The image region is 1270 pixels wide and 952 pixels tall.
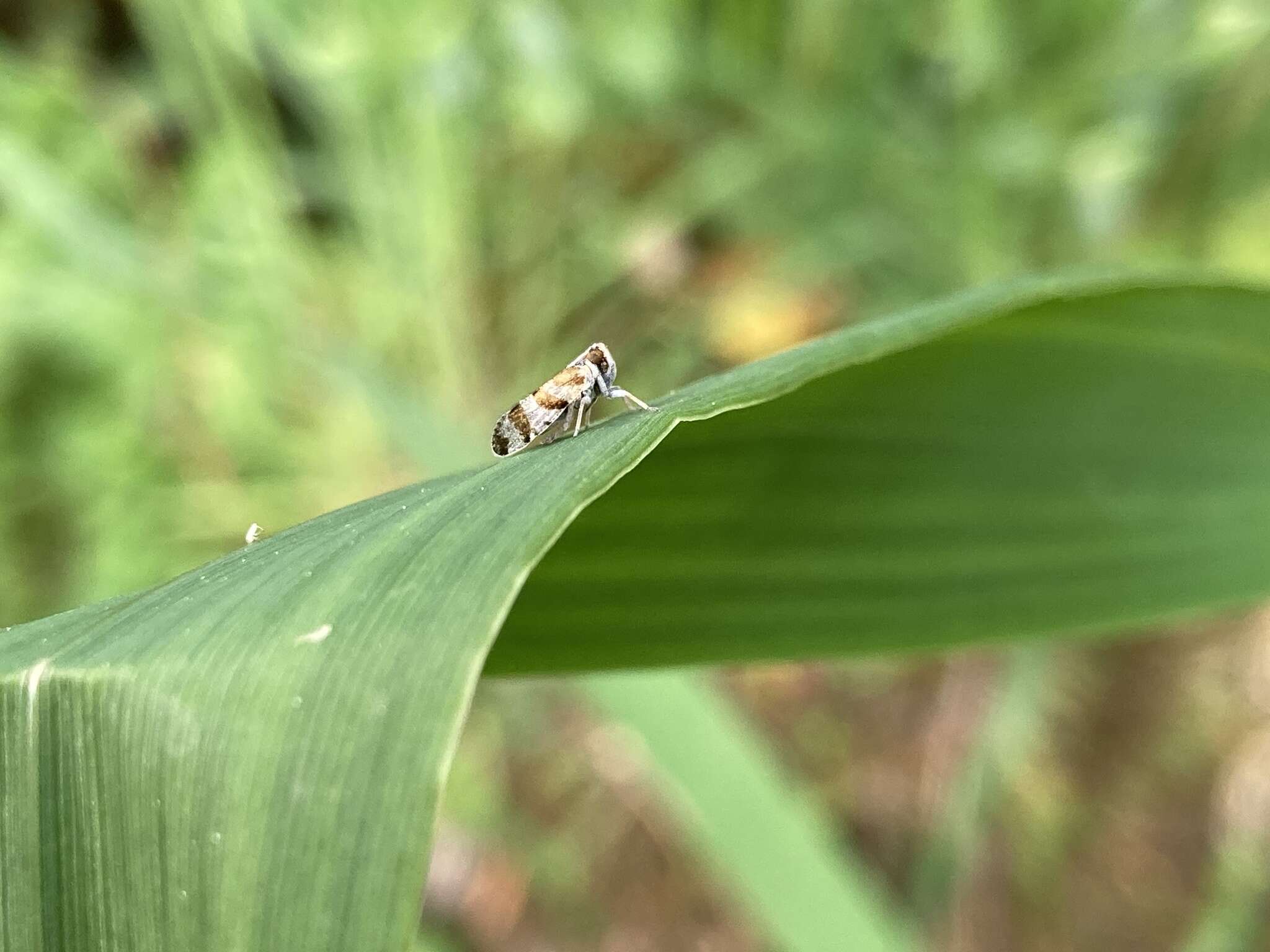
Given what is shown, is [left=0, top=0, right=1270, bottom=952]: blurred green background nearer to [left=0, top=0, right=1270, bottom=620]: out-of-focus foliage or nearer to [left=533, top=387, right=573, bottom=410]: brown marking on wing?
[left=0, top=0, right=1270, bottom=620]: out-of-focus foliage

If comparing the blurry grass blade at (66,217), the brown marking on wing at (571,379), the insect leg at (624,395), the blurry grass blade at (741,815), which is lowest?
the blurry grass blade at (741,815)

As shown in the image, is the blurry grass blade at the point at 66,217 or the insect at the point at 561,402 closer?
the insect at the point at 561,402

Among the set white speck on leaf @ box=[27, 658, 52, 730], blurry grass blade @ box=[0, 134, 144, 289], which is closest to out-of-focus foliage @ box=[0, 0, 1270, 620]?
blurry grass blade @ box=[0, 134, 144, 289]

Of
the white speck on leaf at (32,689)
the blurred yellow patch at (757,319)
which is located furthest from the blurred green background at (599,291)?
the white speck on leaf at (32,689)

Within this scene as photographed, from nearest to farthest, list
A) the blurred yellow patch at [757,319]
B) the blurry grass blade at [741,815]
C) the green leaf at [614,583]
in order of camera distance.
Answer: the green leaf at [614,583] < the blurry grass blade at [741,815] < the blurred yellow patch at [757,319]

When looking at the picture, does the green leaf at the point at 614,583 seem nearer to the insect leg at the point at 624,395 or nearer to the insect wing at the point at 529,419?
the insect leg at the point at 624,395

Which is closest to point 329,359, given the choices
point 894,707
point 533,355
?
point 533,355

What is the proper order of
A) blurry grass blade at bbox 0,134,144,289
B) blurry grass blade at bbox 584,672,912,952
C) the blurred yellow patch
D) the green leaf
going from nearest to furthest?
the green leaf
blurry grass blade at bbox 584,672,912,952
blurry grass blade at bbox 0,134,144,289
the blurred yellow patch
